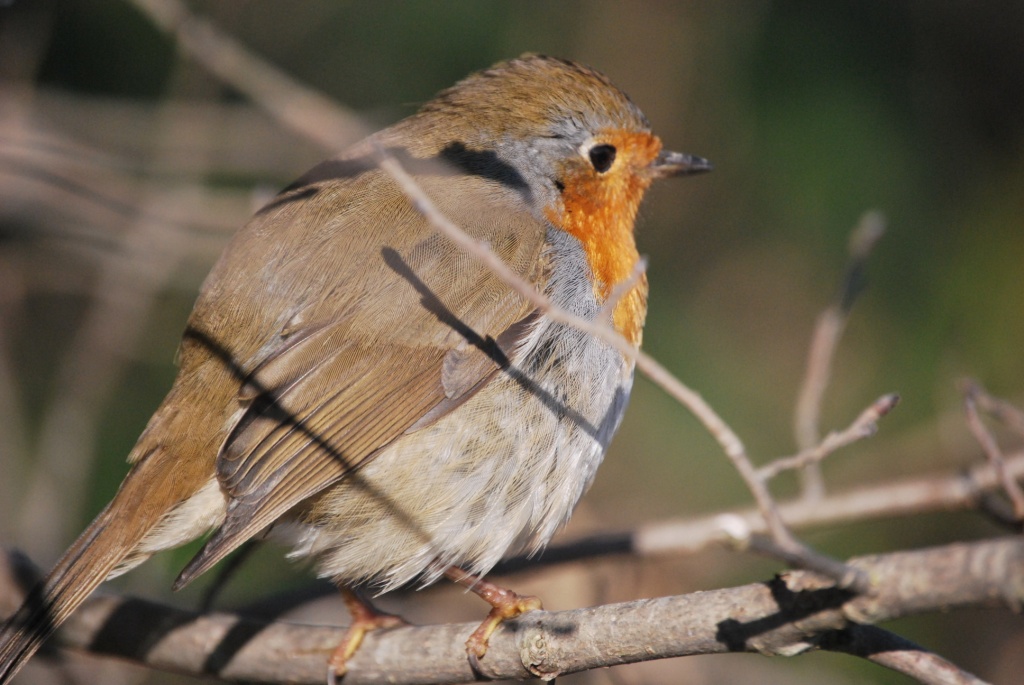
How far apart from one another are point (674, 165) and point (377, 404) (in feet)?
4.10

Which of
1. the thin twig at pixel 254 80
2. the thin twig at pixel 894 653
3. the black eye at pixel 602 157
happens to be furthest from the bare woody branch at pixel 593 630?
the thin twig at pixel 254 80

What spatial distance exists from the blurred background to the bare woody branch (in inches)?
27.1

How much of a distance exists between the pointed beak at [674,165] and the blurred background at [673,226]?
1003 mm

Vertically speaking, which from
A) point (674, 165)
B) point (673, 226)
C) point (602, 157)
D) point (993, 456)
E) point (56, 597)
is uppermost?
point (673, 226)

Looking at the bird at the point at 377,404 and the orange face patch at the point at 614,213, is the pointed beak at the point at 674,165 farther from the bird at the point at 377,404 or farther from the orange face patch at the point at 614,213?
the bird at the point at 377,404

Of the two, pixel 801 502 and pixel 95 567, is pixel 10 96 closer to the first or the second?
pixel 95 567

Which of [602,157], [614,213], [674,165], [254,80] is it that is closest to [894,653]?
[614,213]

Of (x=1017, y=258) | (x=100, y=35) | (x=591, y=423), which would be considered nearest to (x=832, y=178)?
(x=1017, y=258)

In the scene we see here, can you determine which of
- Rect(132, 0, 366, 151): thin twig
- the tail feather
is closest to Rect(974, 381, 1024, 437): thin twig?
the tail feather

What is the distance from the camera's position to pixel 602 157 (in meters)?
3.01

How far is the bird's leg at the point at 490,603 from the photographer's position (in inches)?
90.4

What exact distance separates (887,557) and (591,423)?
1.26 m

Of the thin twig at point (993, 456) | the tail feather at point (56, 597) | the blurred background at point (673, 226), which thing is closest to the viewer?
the thin twig at point (993, 456)

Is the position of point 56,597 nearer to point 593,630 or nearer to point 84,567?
point 84,567
